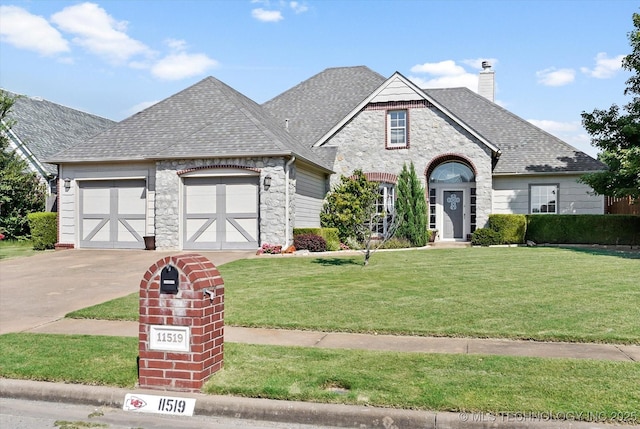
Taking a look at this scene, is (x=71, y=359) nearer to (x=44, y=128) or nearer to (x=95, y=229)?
(x=95, y=229)

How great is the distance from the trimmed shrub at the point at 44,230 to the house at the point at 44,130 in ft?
12.2

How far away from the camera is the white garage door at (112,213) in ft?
66.1

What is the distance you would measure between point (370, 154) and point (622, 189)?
30.1 feet

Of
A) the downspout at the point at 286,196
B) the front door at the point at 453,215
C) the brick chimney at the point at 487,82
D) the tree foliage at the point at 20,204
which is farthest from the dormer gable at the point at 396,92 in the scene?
the tree foliage at the point at 20,204

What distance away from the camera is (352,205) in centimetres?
1672

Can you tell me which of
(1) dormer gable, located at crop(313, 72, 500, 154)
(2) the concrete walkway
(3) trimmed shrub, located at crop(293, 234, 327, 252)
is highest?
(1) dormer gable, located at crop(313, 72, 500, 154)

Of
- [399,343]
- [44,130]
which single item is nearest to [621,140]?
[399,343]

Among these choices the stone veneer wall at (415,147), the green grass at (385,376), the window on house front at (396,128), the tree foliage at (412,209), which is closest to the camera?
the green grass at (385,376)

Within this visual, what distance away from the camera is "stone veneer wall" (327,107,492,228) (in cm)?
2184

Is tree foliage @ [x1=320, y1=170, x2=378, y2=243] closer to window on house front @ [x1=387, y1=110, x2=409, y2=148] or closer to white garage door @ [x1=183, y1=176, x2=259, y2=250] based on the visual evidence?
window on house front @ [x1=387, y1=110, x2=409, y2=148]

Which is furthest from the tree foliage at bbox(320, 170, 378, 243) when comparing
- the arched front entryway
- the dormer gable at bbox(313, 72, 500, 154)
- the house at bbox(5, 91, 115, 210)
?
the house at bbox(5, 91, 115, 210)

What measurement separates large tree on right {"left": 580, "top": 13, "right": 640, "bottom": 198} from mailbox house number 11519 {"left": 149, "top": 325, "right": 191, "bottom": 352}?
53.2ft

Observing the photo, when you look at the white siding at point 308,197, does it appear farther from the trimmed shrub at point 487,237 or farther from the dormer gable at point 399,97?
the trimmed shrub at point 487,237

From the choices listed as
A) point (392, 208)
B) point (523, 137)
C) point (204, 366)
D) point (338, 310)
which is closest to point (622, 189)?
point (523, 137)
